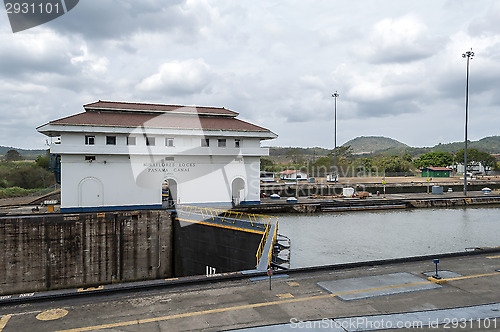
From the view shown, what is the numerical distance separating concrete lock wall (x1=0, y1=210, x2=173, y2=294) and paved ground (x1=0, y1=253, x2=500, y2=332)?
41.8 ft

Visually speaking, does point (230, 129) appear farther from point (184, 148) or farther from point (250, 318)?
point (250, 318)

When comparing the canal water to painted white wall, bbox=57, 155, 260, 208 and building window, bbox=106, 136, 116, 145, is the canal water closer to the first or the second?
painted white wall, bbox=57, 155, 260, 208

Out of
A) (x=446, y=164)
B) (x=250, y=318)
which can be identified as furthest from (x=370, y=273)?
(x=446, y=164)

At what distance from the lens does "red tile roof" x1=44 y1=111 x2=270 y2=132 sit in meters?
33.9

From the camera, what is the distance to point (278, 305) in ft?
36.5

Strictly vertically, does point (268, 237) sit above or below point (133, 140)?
below

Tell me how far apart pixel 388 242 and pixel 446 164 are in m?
120

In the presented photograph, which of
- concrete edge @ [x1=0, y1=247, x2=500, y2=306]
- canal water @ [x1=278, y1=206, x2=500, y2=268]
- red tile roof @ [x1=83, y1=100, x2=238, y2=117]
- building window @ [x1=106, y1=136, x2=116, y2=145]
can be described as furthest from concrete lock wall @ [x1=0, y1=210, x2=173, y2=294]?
red tile roof @ [x1=83, y1=100, x2=238, y2=117]

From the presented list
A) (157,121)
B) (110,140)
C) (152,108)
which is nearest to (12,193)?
(110,140)

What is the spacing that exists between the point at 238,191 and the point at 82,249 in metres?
19.5

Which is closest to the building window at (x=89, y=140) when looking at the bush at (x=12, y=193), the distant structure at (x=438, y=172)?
the bush at (x=12, y=193)

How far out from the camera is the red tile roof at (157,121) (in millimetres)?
33906

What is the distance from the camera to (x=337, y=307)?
10977mm

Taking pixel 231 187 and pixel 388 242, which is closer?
pixel 388 242
